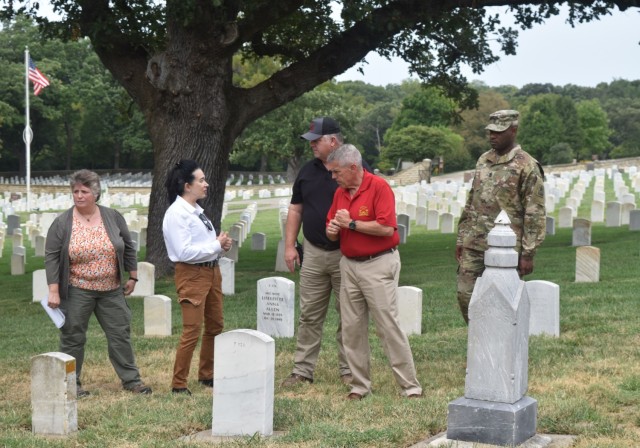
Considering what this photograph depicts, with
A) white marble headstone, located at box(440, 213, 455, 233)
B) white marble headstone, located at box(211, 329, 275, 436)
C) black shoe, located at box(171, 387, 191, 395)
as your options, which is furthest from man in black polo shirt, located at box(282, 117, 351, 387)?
white marble headstone, located at box(440, 213, 455, 233)

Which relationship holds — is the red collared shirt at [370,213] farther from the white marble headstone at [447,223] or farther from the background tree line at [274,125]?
the background tree line at [274,125]

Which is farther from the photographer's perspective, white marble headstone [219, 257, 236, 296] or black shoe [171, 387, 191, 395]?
white marble headstone [219, 257, 236, 296]

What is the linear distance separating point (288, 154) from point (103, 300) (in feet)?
166

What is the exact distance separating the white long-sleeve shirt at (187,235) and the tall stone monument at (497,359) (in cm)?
255

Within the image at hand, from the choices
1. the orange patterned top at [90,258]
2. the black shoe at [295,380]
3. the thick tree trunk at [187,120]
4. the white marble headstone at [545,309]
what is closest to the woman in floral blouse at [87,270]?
the orange patterned top at [90,258]

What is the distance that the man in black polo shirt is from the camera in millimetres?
7699

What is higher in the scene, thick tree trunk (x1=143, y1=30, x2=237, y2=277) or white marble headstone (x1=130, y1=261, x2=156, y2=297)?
thick tree trunk (x1=143, y1=30, x2=237, y2=277)

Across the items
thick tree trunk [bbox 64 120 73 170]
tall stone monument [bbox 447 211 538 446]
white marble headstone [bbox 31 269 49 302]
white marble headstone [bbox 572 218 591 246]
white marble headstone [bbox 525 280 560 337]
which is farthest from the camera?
thick tree trunk [bbox 64 120 73 170]

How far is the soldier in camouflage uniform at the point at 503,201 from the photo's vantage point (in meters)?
7.50

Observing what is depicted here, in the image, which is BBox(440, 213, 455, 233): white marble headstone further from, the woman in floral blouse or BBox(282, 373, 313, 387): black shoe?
the woman in floral blouse

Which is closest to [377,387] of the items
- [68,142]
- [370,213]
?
[370,213]

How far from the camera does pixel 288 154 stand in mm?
58250

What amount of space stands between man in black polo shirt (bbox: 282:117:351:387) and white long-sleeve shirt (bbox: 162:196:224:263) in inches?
25.7

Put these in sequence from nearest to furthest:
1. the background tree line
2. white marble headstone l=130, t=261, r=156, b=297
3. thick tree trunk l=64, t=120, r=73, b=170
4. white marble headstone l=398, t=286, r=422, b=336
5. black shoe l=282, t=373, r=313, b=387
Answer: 1. black shoe l=282, t=373, r=313, b=387
2. white marble headstone l=398, t=286, r=422, b=336
3. white marble headstone l=130, t=261, r=156, b=297
4. the background tree line
5. thick tree trunk l=64, t=120, r=73, b=170
